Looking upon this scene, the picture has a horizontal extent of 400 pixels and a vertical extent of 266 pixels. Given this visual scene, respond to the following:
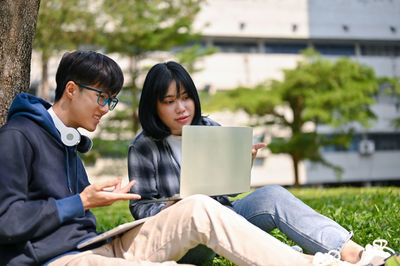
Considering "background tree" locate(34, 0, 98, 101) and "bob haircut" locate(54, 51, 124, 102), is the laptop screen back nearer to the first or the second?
"bob haircut" locate(54, 51, 124, 102)

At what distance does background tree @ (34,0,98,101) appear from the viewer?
10867 mm

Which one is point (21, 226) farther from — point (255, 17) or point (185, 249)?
point (255, 17)

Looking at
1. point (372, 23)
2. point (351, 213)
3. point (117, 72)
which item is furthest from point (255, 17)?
point (117, 72)

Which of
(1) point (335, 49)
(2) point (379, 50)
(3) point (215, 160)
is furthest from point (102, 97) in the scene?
(2) point (379, 50)

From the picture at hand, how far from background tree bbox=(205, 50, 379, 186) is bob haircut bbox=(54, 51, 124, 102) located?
36.7ft

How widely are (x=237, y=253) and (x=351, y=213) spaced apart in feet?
6.80

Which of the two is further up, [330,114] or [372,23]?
[372,23]

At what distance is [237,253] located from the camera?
158 centimetres

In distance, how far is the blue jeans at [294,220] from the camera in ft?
6.08

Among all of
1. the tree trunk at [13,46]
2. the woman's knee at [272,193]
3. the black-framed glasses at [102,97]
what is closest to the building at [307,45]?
the tree trunk at [13,46]

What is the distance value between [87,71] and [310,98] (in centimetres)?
1180

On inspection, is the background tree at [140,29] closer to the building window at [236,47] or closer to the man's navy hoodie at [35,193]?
the building window at [236,47]

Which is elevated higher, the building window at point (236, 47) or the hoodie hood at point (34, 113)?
the building window at point (236, 47)

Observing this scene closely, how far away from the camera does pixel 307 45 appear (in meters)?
21.5
